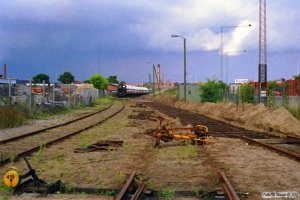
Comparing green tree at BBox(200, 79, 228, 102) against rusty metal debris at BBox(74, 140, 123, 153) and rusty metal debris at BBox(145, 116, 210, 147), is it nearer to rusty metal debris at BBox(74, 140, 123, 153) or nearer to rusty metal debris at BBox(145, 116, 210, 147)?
rusty metal debris at BBox(145, 116, 210, 147)

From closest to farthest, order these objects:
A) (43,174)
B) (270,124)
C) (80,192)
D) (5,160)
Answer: (80,192)
(43,174)
(5,160)
(270,124)

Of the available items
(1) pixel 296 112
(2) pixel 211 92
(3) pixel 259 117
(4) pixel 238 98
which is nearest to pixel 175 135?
(1) pixel 296 112

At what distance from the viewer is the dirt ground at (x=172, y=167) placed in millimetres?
9375

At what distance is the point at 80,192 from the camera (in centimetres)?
877

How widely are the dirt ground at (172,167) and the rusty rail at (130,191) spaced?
28 cm

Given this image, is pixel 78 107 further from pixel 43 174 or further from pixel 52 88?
pixel 43 174

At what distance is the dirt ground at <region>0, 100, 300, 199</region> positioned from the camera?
30.8 ft

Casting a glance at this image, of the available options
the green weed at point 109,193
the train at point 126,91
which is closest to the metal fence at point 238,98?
the green weed at point 109,193

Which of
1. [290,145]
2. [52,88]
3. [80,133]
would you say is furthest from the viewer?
[52,88]

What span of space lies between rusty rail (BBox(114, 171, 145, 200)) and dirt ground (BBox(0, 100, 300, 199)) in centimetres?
28

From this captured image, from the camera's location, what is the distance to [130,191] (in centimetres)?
872

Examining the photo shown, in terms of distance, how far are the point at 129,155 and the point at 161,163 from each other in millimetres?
1908

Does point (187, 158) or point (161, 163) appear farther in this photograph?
point (187, 158)

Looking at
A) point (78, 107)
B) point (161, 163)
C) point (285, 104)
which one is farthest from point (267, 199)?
point (78, 107)
